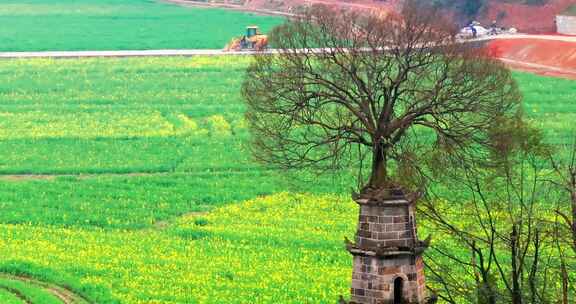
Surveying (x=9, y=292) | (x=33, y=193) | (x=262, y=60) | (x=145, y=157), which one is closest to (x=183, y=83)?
(x=145, y=157)

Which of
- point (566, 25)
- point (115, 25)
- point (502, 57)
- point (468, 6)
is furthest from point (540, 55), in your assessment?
point (115, 25)

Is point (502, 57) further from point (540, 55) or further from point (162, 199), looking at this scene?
point (162, 199)

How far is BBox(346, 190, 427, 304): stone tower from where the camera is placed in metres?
20.4

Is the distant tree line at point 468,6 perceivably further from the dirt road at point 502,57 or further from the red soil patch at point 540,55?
the red soil patch at point 540,55

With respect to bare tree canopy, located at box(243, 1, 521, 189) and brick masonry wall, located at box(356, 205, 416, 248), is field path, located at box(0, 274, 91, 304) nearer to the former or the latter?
bare tree canopy, located at box(243, 1, 521, 189)

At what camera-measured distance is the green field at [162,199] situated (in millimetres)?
36656

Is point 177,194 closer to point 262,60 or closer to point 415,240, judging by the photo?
point 262,60

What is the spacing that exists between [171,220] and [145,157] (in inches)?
453

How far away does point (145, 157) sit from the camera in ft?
184

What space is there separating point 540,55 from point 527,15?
53.3 feet

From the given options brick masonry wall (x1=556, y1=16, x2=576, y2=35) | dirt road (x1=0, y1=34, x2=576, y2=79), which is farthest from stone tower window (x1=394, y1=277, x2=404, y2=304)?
brick masonry wall (x1=556, y1=16, x2=576, y2=35)

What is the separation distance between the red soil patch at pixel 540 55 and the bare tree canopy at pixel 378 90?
52.2m

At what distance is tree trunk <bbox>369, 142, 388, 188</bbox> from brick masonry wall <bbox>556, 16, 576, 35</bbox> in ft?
233

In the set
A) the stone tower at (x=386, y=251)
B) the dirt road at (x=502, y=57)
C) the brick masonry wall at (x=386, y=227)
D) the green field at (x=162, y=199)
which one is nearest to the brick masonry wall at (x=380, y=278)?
the stone tower at (x=386, y=251)
